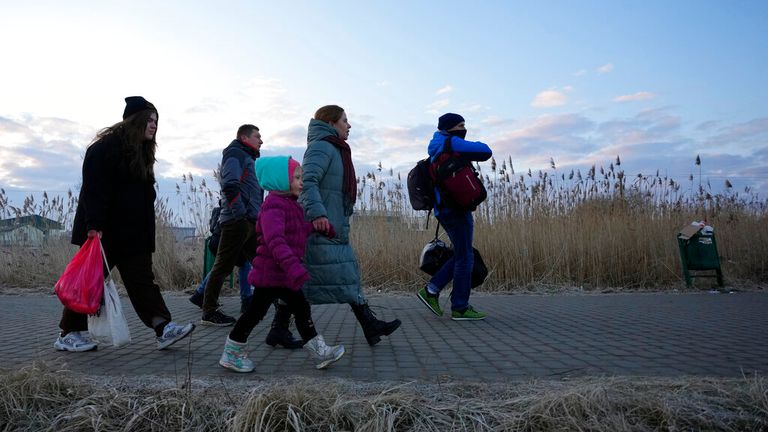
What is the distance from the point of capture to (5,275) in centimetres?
1144

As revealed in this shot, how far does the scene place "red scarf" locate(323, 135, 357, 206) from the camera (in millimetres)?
4707

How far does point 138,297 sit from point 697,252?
27.9 feet

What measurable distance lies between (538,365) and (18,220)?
12.4 metres

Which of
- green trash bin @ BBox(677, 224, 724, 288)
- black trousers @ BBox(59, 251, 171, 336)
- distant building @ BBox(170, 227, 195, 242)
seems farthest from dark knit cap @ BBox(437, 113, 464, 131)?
distant building @ BBox(170, 227, 195, 242)

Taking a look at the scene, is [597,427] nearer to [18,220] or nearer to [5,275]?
[5,275]

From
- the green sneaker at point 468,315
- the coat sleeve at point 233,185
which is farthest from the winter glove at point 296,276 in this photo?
the green sneaker at point 468,315

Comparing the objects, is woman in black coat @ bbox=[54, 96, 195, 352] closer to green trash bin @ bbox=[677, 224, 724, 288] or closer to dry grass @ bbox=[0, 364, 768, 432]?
dry grass @ bbox=[0, 364, 768, 432]

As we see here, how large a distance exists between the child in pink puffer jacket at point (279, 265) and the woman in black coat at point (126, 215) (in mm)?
872

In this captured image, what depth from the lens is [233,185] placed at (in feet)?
19.2

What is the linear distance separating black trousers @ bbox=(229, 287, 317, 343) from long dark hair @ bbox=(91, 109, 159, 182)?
1.43m

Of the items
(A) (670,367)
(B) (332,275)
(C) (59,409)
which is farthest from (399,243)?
(C) (59,409)

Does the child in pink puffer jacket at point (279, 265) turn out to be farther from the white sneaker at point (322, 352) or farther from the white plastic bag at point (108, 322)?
the white plastic bag at point (108, 322)

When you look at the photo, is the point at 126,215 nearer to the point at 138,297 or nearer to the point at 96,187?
the point at 96,187

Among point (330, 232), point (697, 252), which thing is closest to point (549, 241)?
point (697, 252)
